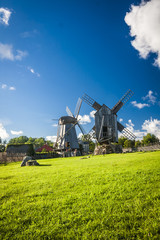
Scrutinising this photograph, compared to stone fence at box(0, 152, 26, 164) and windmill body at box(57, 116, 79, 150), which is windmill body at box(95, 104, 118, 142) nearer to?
windmill body at box(57, 116, 79, 150)

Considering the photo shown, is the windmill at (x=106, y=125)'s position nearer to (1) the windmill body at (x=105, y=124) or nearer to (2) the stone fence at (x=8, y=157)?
(1) the windmill body at (x=105, y=124)

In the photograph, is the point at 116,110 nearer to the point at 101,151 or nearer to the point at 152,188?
the point at 101,151

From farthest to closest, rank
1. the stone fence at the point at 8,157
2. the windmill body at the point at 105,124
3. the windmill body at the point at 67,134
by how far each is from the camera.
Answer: the windmill body at the point at 67,134 < the windmill body at the point at 105,124 < the stone fence at the point at 8,157

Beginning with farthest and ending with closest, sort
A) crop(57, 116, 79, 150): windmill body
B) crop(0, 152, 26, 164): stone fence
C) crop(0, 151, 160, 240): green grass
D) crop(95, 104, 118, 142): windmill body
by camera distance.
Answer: crop(57, 116, 79, 150): windmill body
crop(95, 104, 118, 142): windmill body
crop(0, 152, 26, 164): stone fence
crop(0, 151, 160, 240): green grass

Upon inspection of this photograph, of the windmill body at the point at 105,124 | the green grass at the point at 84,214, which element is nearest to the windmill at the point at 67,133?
the windmill body at the point at 105,124

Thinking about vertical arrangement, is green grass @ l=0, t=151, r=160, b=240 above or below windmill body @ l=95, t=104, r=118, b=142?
below

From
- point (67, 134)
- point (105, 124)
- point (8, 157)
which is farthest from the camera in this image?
point (67, 134)

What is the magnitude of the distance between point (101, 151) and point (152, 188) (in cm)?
2364

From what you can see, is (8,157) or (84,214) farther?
(8,157)

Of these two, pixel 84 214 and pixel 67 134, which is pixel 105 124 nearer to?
pixel 67 134

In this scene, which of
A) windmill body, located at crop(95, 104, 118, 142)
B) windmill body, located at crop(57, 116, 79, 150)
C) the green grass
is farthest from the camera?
windmill body, located at crop(57, 116, 79, 150)

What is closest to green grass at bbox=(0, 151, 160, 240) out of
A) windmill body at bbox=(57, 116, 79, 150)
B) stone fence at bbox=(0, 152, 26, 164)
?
stone fence at bbox=(0, 152, 26, 164)

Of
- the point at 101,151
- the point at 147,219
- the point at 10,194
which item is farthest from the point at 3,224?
the point at 101,151

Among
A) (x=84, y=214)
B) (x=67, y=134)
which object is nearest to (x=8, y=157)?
(x=67, y=134)
